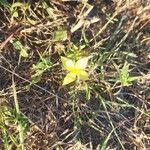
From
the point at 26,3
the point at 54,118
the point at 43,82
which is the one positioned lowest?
the point at 54,118

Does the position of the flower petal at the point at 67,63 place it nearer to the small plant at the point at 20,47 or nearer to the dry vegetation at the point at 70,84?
the dry vegetation at the point at 70,84

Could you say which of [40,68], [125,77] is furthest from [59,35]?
[125,77]

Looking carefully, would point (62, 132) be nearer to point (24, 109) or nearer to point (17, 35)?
point (24, 109)

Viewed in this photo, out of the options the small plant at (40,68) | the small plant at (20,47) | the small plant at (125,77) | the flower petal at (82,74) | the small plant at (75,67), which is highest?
the small plant at (20,47)

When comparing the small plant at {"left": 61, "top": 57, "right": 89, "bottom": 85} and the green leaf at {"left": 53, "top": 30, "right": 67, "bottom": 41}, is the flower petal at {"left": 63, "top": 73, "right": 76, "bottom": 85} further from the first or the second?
the green leaf at {"left": 53, "top": 30, "right": 67, "bottom": 41}

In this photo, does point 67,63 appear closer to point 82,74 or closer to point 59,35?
point 82,74

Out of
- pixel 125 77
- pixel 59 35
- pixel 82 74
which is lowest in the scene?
pixel 125 77

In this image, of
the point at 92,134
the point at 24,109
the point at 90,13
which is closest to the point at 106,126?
the point at 92,134

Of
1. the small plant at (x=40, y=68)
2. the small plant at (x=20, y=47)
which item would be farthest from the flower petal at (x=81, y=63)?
the small plant at (x=20, y=47)
